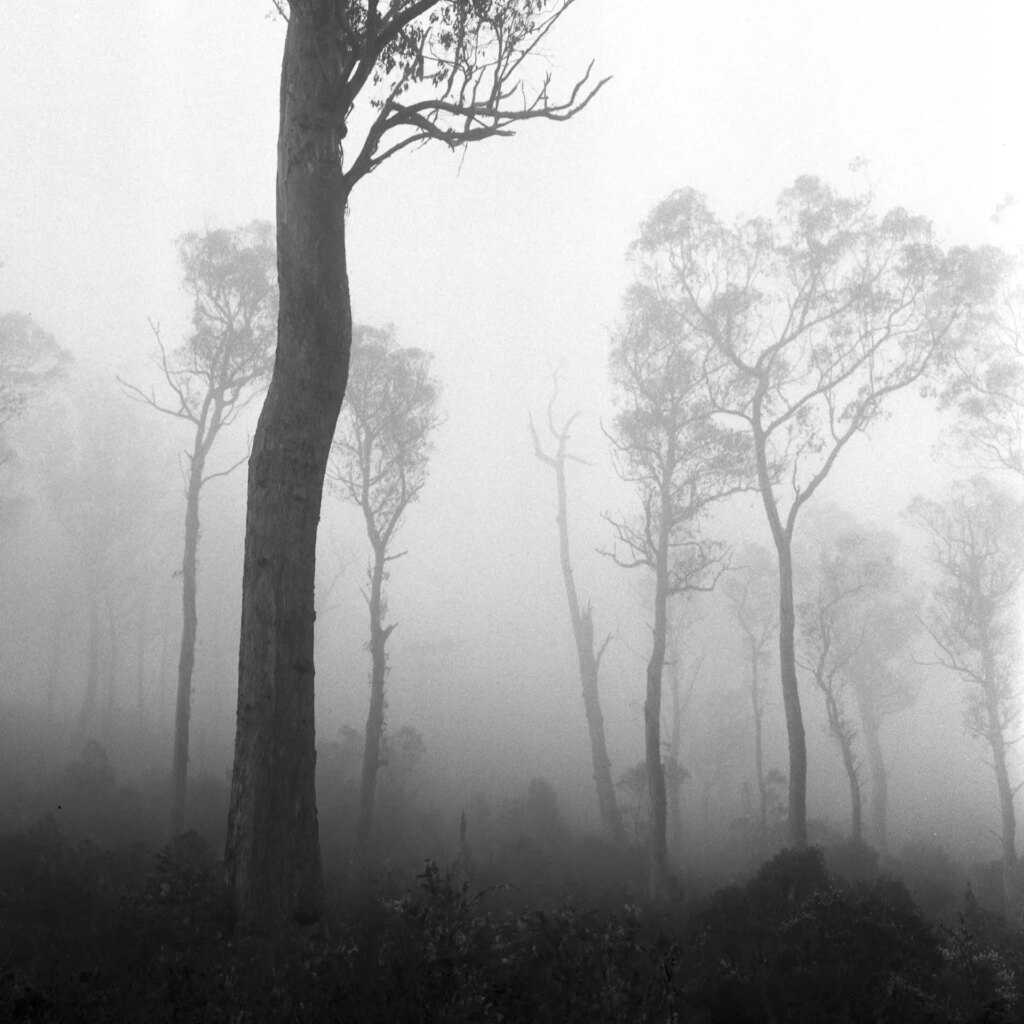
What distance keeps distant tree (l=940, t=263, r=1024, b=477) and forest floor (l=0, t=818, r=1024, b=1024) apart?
47.3 feet

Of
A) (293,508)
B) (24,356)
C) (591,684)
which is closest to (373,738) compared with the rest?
(591,684)

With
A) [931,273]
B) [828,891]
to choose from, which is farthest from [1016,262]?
[828,891]

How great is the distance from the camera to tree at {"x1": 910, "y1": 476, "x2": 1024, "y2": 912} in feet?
81.3

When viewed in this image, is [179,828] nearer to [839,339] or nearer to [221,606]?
[839,339]

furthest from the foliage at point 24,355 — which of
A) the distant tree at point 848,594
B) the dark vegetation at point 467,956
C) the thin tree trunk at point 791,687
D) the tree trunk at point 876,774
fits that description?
the tree trunk at point 876,774

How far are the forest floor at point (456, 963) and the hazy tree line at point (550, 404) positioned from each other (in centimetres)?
89

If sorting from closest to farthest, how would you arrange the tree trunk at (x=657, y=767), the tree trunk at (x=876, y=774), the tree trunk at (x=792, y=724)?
the tree trunk at (x=792, y=724), the tree trunk at (x=657, y=767), the tree trunk at (x=876, y=774)

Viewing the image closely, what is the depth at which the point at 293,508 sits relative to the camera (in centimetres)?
685

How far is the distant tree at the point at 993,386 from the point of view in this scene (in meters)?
17.9

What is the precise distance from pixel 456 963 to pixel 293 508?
13.2 ft

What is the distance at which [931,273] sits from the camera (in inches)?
719

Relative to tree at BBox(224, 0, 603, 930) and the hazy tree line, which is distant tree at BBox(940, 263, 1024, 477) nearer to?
the hazy tree line

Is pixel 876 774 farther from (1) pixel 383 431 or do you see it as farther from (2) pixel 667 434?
(1) pixel 383 431

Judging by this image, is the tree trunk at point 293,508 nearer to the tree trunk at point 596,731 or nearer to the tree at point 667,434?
the tree at point 667,434
